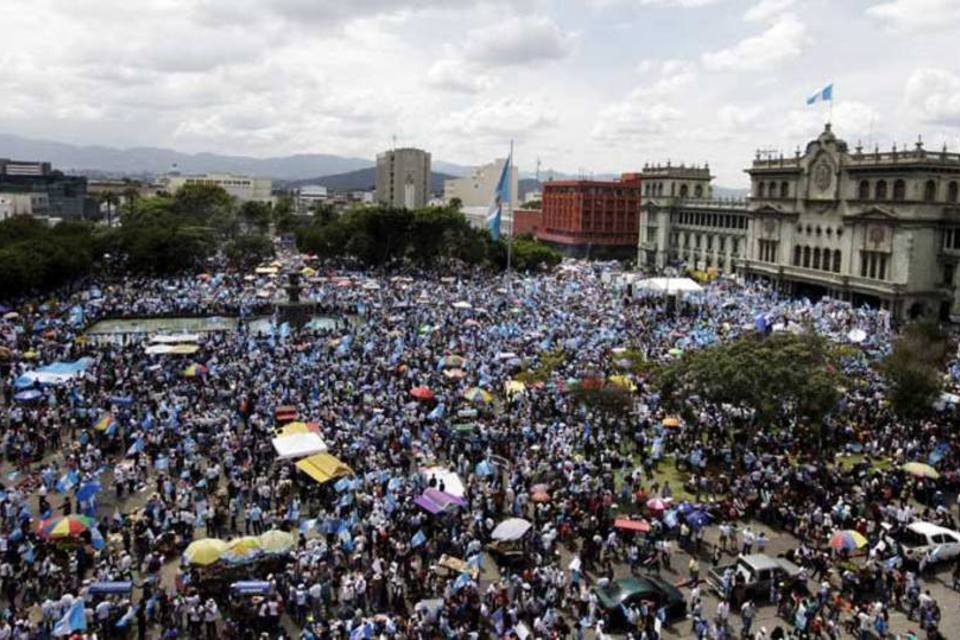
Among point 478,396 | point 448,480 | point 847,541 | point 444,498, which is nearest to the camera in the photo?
point 847,541

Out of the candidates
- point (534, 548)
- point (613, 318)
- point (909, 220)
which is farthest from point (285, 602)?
point (909, 220)

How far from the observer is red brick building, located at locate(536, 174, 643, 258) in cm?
11350

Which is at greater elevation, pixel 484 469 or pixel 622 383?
pixel 622 383

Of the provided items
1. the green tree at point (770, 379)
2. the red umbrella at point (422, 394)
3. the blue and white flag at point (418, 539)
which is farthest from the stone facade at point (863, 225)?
the blue and white flag at point (418, 539)

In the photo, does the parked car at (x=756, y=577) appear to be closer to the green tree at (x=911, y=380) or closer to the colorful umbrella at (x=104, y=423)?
the green tree at (x=911, y=380)

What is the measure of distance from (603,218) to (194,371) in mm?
87793

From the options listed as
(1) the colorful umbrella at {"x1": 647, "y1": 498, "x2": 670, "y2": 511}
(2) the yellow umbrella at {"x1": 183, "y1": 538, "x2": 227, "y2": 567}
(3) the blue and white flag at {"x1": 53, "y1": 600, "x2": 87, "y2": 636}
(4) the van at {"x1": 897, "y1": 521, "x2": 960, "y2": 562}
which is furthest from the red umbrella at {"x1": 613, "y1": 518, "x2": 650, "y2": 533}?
(3) the blue and white flag at {"x1": 53, "y1": 600, "x2": 87, "y2": 636}

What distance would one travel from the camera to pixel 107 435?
2677cm

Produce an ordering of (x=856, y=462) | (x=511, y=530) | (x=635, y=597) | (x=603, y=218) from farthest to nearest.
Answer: (x=603, y=218) → (x=856, y=462) → (x=511, y=530) → (x=635, y=597)

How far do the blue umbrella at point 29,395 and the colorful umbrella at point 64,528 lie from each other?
13.2m

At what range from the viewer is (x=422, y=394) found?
103ft

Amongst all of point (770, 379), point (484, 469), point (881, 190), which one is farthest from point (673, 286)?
point (484, 469)

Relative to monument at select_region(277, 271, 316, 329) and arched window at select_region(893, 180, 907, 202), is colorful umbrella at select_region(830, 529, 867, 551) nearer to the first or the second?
monument at select_region(277, 271, 316, 329)

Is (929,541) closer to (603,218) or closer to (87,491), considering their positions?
(87,491)
